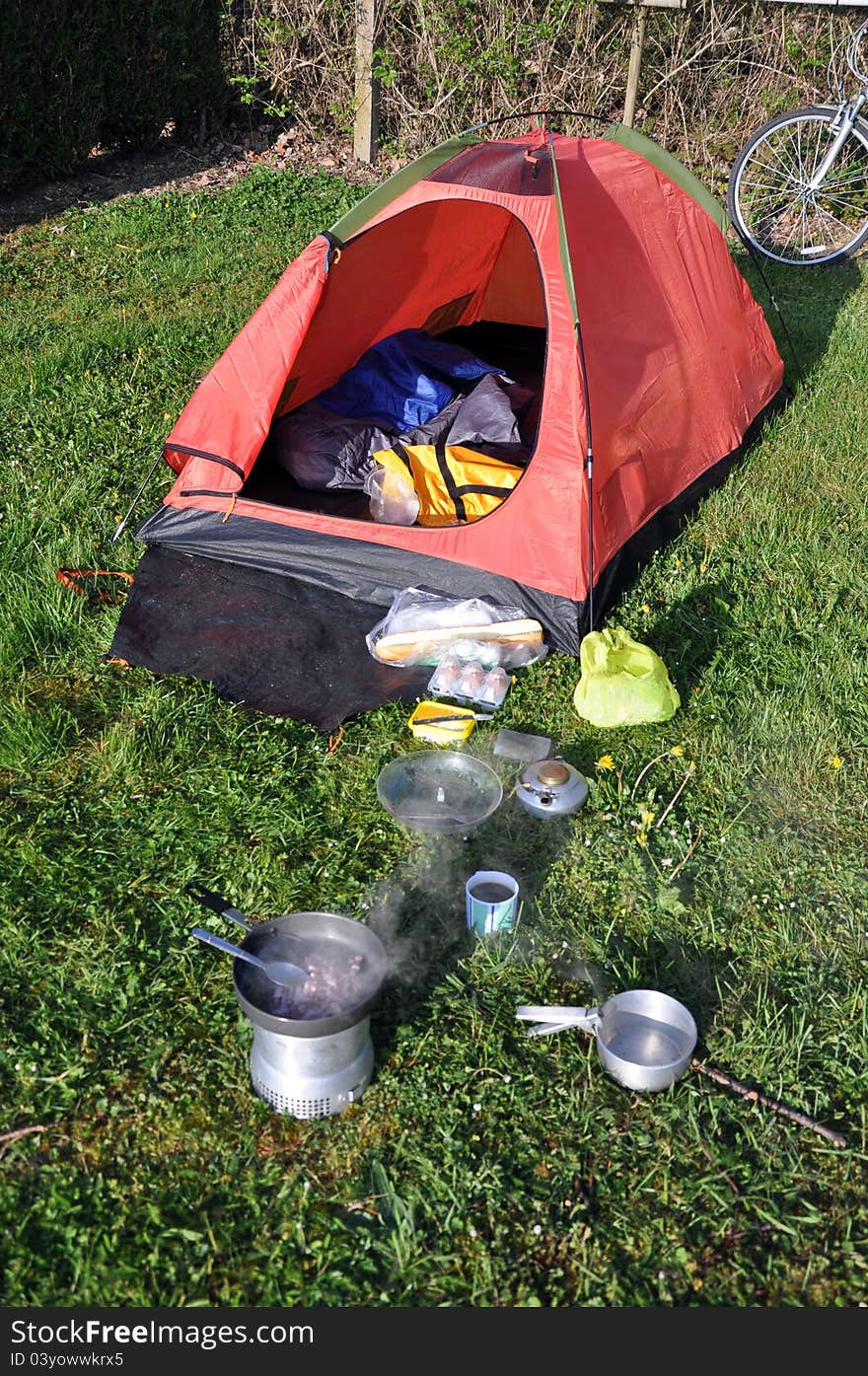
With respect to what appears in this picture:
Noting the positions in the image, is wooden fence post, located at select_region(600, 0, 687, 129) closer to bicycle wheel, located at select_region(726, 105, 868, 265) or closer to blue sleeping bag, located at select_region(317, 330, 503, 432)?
bicycle wheel, located at select_region(726, 105, 868, 265)

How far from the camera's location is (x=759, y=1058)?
7.35ft

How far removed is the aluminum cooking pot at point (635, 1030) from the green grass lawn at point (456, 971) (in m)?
0.05

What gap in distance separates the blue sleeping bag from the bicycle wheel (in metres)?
3.12

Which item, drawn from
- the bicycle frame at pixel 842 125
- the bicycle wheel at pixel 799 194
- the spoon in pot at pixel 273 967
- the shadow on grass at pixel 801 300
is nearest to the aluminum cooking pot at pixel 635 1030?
the spoon in pot at pixel 273 967

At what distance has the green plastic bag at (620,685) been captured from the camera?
122 inches

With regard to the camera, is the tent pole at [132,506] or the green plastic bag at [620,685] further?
the tent pole at [132,506]

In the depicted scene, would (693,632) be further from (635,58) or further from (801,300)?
(635,58)

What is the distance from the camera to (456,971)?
2447 mm

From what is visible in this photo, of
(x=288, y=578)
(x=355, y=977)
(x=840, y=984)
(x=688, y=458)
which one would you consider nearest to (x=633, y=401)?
(x=688, y=458)

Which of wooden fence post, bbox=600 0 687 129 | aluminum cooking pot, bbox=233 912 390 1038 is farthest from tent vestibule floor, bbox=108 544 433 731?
wooden fence post, bbox=600 0 687 129

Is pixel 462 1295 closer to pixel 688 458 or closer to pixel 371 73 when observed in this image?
pixel 688 458

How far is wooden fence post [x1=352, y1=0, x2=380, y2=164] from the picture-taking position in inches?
301

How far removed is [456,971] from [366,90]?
291 inches

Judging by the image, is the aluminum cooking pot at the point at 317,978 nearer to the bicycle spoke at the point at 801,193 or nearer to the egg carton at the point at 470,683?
the egg carton at the point at 470,683
